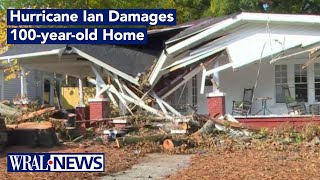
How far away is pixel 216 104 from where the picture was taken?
54.7 feet

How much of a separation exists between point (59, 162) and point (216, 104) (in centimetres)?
841

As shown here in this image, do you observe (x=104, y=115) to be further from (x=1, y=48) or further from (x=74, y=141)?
(x=1, y=48)

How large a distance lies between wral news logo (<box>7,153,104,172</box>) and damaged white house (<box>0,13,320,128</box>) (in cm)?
752

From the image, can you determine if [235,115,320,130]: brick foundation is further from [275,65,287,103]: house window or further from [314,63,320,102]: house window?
[275,65,287,103]: house window

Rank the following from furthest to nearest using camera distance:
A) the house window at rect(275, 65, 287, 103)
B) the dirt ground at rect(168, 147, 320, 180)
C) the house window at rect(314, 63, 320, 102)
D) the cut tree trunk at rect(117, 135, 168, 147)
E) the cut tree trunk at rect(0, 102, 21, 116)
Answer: the house window at rect(275, 65, 287, 103) → the house window at rect(314, 63, 320, 102) → the cut tree trunk at rect(0, 102, 21, 116) → the cut tree trunk at rect(117, 135, 168, 147) → the dirt ground at rect(168, 147, 320, 180)

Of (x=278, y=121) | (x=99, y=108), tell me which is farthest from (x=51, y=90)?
(x=278, y=121)

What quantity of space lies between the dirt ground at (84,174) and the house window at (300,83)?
26.4 feet

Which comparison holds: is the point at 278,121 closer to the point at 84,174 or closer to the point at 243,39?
the point at 243,39

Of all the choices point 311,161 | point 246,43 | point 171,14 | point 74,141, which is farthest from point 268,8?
point 171,14

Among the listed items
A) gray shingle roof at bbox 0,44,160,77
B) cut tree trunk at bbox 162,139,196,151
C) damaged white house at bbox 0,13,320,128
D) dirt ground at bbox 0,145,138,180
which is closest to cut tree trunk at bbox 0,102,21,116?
damaged white house at bbox 0,13,320,128

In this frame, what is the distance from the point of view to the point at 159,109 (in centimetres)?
1792

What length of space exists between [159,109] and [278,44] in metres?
4.64

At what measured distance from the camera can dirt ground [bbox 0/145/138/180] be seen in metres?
9.88

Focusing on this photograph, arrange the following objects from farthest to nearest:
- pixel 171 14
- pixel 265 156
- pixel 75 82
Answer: pixel 75 82 → pixel 265 156 → pixel 171 14
